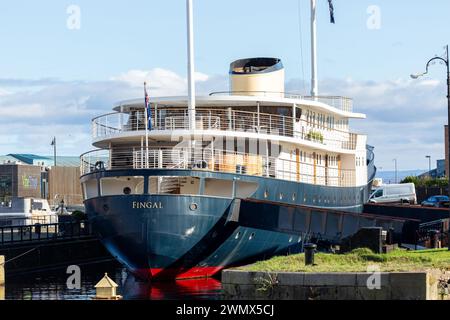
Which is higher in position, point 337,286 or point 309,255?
point 309,255

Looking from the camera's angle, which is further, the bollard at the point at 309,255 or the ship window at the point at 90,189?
the ship window at the point at 90,189

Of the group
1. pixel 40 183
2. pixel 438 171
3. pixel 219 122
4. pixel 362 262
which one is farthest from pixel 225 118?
pixel 438 171

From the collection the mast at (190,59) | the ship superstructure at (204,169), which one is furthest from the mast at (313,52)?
the mast at (190,59)

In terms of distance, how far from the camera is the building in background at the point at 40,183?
328 feet

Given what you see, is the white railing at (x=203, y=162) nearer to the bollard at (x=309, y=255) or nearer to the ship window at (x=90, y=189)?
the ship window at (x=90, y=189)

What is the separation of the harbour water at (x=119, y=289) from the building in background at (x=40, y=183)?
55222 millimetres

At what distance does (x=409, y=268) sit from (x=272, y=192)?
14653 mm

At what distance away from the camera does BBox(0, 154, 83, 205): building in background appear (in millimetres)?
99956

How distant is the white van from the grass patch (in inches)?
1550

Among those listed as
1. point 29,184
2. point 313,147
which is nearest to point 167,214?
point 313,147

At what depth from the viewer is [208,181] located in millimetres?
40812

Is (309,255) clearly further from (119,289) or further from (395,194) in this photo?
(395,194)

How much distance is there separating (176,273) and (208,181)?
3.65 metres

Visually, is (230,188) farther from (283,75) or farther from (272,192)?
(283,75)
